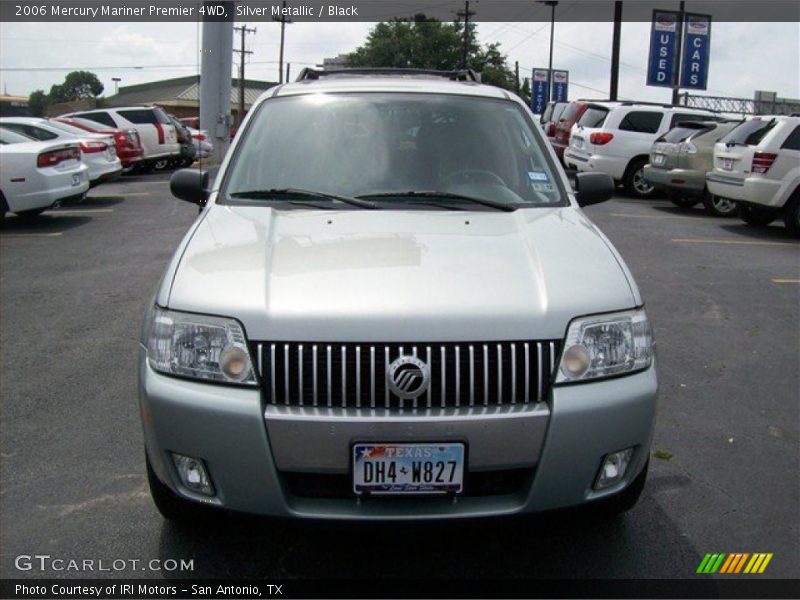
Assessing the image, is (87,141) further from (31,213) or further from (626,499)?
(626,499)

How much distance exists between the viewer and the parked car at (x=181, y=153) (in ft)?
75.9

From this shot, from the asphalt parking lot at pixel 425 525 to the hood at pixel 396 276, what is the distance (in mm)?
657

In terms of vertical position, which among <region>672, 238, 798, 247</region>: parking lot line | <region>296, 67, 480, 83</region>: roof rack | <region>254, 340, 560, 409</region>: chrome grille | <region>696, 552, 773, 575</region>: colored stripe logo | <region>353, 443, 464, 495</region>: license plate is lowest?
<region>696, 552, 773, 575</region>: colored stripe logo

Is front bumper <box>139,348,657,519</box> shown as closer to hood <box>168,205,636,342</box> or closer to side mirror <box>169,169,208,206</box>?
hood <box>168,205,636,342</box>

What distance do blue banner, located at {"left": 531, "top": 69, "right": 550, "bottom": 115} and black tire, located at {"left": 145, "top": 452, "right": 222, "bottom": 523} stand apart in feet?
137

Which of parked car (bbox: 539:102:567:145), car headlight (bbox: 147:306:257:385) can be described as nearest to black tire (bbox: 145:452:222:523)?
car headlight (bbox: 147:306:257:385)

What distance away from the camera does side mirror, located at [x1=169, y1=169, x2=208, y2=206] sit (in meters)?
4.60

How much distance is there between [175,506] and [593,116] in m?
16.7

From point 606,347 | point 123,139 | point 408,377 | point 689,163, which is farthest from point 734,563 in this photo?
point 123,139

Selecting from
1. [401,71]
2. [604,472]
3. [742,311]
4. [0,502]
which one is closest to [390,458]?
[604,472]

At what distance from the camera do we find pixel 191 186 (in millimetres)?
4602

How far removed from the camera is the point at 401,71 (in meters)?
6.00

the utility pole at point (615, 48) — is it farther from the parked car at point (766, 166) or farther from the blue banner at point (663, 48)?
the parked car at point (766, 166)

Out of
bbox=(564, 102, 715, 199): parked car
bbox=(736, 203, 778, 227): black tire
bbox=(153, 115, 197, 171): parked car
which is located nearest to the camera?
bbox=(736, 203, 778, 227): black tire
